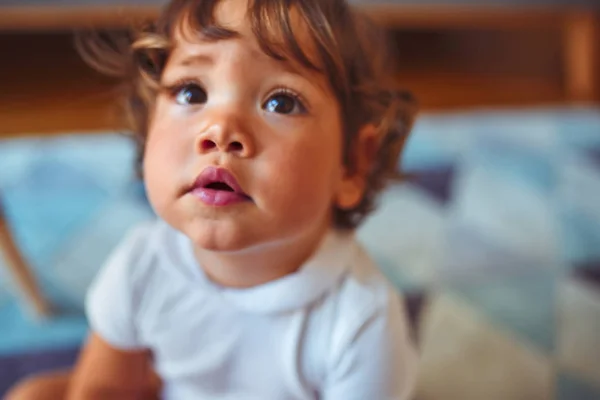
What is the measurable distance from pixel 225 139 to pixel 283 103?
0.05 meters

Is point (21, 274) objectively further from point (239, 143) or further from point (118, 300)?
point (239, 143)

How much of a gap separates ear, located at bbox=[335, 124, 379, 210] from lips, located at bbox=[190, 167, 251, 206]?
124 mm

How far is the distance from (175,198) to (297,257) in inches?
4.9

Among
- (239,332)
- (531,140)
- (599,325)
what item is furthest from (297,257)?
(531,140)

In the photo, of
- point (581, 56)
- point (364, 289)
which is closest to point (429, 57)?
point (581, 56)

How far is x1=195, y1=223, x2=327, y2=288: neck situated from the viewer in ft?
1.78

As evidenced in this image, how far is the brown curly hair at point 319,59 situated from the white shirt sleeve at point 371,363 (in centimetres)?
10

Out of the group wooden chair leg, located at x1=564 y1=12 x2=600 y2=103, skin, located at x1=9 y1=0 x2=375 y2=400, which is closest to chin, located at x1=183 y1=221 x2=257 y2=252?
skin, located at x1=9 y1=0 x2=375 y2=400

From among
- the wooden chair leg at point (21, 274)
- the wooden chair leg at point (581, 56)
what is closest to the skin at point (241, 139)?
the wooden chair leg at point (21, 274)

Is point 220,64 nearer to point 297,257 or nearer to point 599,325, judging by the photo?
point 297,257

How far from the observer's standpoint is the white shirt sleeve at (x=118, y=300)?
0.60m

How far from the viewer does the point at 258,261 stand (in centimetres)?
55

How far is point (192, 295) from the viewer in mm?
590

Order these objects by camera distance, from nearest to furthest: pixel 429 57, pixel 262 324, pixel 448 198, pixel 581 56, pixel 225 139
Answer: pixel 225 139 → pixel 262 324 → pixel 448 198 → pixel 581 56 → pixel 429 57
